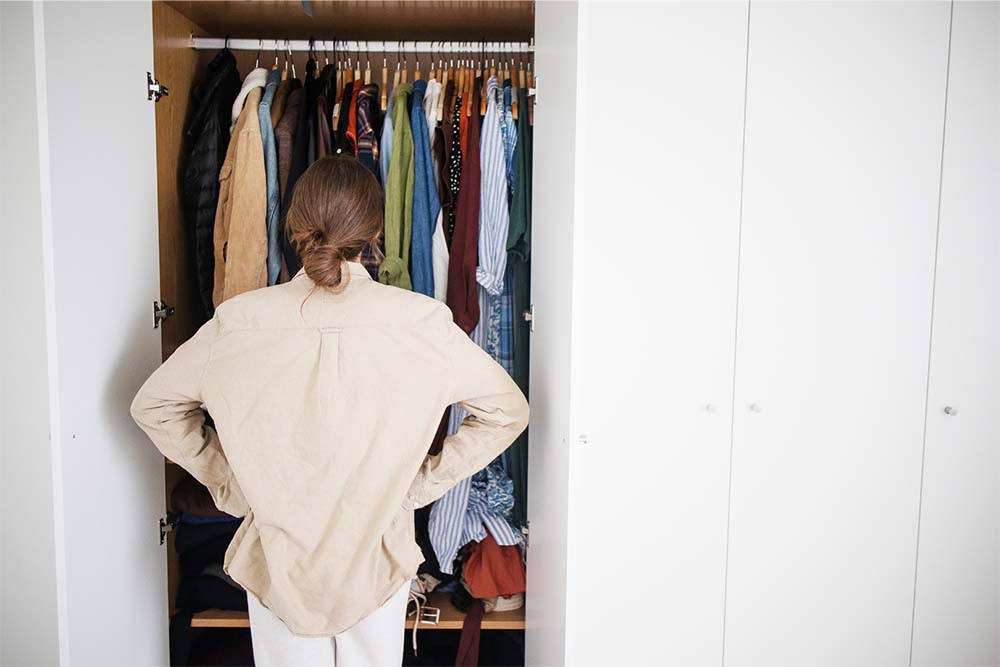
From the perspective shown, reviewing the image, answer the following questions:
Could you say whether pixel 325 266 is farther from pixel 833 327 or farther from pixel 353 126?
pixel 833 327

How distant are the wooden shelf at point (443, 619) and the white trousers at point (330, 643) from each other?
50cm

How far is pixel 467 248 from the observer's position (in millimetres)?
2070

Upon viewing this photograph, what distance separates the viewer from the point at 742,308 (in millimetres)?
1702

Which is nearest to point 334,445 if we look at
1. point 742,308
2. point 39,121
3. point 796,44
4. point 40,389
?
point 40,389

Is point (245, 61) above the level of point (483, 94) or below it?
above

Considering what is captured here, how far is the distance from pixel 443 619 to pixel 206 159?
1571 millimetres

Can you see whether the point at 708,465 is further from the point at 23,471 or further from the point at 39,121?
the point at 39,121

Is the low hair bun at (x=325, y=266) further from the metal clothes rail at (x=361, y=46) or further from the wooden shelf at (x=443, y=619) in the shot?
the wooden shelf at (x=443, y=619)

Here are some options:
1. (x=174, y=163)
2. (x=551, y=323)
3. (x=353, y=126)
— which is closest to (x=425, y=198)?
(x=353, y=126)

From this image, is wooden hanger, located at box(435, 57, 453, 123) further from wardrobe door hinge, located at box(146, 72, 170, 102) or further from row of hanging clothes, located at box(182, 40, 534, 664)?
wardrobe door hinge, located at box(146, 72, 170, 102)

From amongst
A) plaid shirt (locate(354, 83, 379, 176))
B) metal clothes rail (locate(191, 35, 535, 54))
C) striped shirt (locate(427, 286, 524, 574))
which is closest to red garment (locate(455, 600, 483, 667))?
striped shirt (locate(427, 286, 524, 574))

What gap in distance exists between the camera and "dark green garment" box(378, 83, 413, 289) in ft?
6.81

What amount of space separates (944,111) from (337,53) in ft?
5.86

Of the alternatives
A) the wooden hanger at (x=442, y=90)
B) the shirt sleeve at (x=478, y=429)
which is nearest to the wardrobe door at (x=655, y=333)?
the shirt sleeve at (x=478, y=429)
